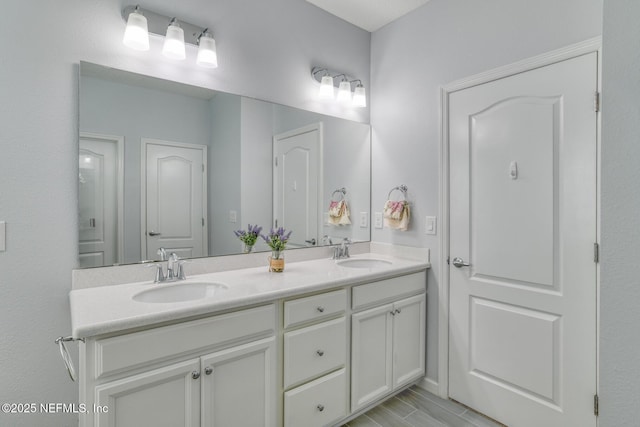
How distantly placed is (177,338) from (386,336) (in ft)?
4.06

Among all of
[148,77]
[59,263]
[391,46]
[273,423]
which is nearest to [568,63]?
[391,46]

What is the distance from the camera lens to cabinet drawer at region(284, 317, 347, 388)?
1.57m

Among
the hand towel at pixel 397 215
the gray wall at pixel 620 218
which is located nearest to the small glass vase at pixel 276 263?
the hand towel at pixel 397 215

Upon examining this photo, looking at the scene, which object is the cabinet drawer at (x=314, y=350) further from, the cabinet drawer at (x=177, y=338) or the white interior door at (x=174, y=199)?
the white interior door at (x=174, y=199)

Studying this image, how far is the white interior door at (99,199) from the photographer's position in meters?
1.54

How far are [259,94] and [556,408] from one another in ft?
7.87

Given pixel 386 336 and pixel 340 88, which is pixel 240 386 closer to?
pixel 386 336

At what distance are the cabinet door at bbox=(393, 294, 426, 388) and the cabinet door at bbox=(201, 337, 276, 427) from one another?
0.89 meters

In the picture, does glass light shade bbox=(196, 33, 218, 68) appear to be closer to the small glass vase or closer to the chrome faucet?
the small glass vase

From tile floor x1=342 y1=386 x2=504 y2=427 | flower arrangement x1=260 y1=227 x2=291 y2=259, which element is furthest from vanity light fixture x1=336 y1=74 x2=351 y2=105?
tile floor x1=342 y1=386 x2=504 y2=427

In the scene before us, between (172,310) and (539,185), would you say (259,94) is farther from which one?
(539,185)

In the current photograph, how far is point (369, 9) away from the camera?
2381 mm

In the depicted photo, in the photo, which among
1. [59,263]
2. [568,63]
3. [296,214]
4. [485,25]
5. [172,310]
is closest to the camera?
[172,310]

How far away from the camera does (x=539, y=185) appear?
1.75 metres
